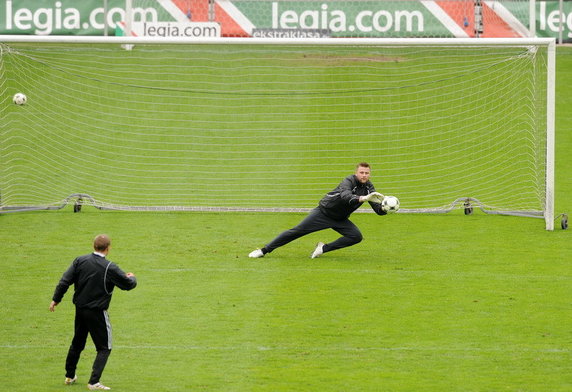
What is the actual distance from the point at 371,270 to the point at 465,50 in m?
13.4

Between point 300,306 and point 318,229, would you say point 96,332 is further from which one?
point 318,229

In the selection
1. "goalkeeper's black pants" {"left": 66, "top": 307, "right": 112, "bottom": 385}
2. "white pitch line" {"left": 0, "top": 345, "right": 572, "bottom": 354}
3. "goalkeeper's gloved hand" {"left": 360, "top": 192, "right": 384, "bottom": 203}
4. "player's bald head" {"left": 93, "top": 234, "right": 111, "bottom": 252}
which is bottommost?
"white pitch line" {"left": 0, "top": 345, "right": 572, "bottom": 354}

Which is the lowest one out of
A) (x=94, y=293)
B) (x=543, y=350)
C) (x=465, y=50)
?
(x=543, y=350)

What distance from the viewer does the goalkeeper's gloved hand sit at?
1573 cm

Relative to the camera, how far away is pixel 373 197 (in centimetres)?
1597

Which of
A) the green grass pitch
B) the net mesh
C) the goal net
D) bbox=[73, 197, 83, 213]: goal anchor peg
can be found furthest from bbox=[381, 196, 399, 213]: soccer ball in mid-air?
bbox=[73, 197, 83, 213]: goal anchor peg

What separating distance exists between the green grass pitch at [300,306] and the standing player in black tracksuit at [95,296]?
18.2 inches

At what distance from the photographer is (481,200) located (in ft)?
71.9

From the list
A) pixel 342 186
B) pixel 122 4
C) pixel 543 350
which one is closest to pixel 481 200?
pixel 342 186

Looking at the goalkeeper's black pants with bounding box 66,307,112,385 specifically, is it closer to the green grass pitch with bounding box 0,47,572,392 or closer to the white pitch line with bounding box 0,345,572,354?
the green grass pitch with bounding box 0,47,572,392

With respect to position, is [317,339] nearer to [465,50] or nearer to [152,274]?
[152,274]

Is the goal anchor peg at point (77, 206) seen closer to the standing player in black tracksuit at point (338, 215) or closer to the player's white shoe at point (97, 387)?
the standing player in black tracksuit at point (338, 215)

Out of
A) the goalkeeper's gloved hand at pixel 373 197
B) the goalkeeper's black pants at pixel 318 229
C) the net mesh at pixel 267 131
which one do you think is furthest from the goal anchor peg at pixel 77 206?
the goalkeeper's gloved hand at pixel 373 197

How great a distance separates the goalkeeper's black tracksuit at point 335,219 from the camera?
54.4 ft
